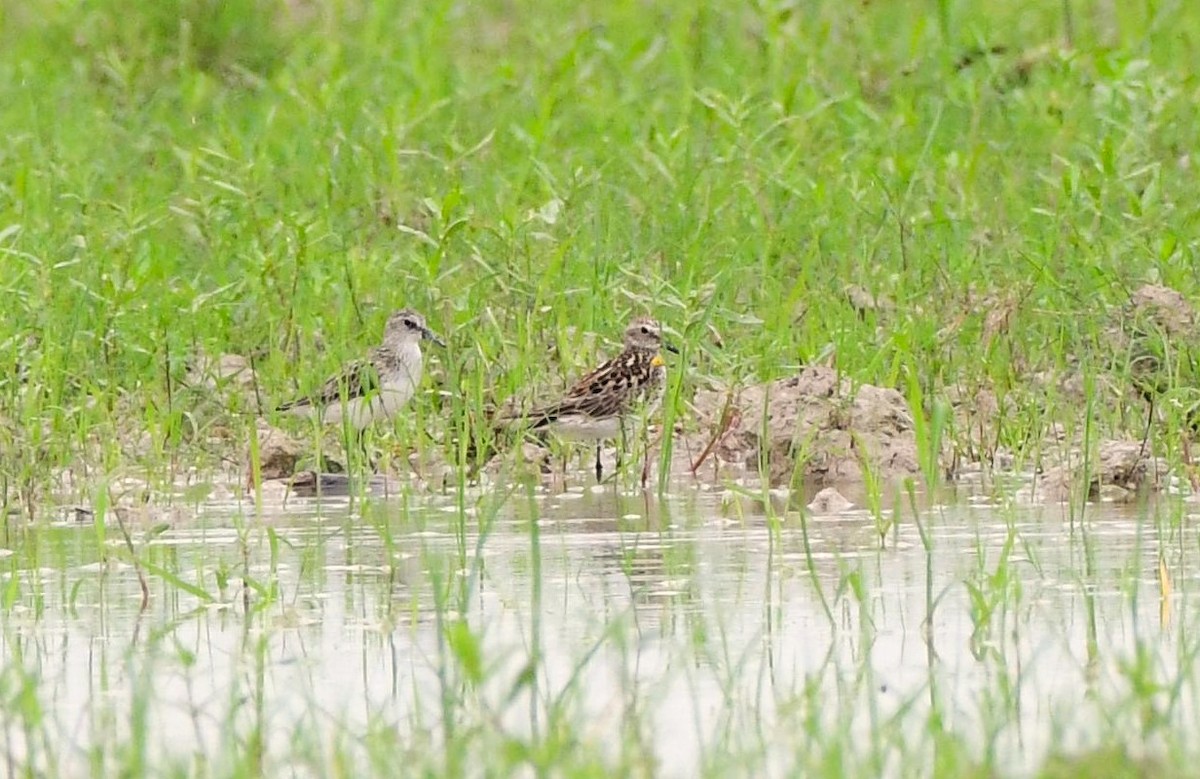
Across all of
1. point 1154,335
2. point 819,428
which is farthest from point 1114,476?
point 1154,335

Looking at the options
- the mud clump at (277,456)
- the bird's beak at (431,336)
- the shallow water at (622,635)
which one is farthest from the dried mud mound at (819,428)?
the mud clump at (277,456)

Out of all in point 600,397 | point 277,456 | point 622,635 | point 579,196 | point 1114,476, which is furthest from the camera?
point 579,196

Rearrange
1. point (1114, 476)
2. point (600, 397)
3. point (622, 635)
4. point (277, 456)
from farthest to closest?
point (600, 397) → point (277, 456) → point (1114, 476) → point (622, 635)

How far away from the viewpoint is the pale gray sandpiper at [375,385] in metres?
9.29

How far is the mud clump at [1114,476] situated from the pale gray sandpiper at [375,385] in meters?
2.15

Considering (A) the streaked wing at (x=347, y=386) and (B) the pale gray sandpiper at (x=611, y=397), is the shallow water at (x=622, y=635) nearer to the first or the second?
(A) the streaked wing at (x=347, y=386)

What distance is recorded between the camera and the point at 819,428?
9.09 metres

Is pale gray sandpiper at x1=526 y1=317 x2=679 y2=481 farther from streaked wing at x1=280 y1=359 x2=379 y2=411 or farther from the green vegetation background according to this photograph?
streaked wing at x1=280 y1=359 x2=379 y2=411

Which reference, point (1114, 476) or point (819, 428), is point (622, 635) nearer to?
point (1114, 476)

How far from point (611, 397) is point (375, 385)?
851mm

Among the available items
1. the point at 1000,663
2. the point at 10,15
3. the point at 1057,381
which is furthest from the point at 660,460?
the point at 10,15

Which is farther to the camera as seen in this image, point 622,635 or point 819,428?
point 819,428

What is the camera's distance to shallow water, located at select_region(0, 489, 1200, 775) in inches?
205

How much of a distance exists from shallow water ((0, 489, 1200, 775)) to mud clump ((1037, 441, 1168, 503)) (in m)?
0.23
